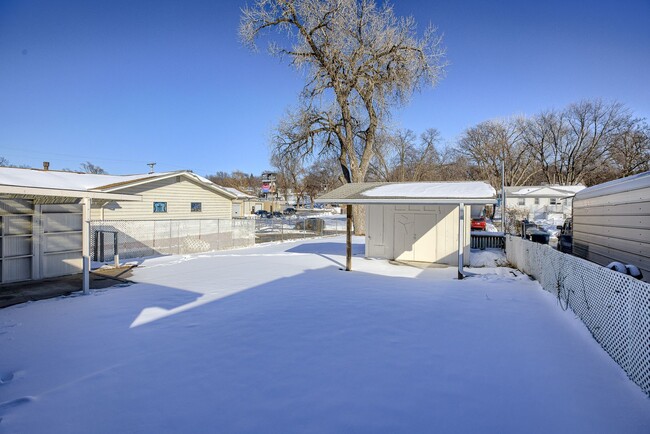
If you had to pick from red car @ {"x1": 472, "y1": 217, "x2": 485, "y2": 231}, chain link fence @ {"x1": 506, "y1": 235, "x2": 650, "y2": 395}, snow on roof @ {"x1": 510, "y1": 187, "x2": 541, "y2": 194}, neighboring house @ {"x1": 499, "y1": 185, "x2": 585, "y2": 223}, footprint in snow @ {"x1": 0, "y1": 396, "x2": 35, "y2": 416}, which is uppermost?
snow on roof @ {"x1": 510, "y1": 187, "x2": 541, "y2": 194}

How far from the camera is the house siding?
49.6 ft

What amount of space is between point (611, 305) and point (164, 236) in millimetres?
15151

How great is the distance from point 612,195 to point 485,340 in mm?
5532

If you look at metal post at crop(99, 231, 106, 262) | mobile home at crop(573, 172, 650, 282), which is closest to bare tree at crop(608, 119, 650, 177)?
mobile home at crop(573, 172, 650, 282)

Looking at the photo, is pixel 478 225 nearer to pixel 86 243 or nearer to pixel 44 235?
pixel 86 243

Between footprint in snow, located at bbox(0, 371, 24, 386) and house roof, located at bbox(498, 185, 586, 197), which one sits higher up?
house roof, located at bbox(498, 185, 586, 197)

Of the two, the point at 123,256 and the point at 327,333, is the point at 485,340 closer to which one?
the point at 327,333

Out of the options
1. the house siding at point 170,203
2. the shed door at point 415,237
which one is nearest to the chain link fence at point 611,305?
the shed door at point 415,237

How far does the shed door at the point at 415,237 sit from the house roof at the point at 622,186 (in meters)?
4.56

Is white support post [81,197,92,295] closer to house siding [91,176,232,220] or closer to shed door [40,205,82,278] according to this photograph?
shed door [40,205,82,278]

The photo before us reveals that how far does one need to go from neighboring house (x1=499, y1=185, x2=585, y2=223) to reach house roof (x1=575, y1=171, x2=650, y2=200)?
99.8 feet

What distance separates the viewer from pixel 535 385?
379 cm

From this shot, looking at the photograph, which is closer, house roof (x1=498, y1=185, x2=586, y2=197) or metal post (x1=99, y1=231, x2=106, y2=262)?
metal post (x1=99, y1=231, x2=106, y2=262)

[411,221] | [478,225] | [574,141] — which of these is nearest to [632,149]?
[574,141]
